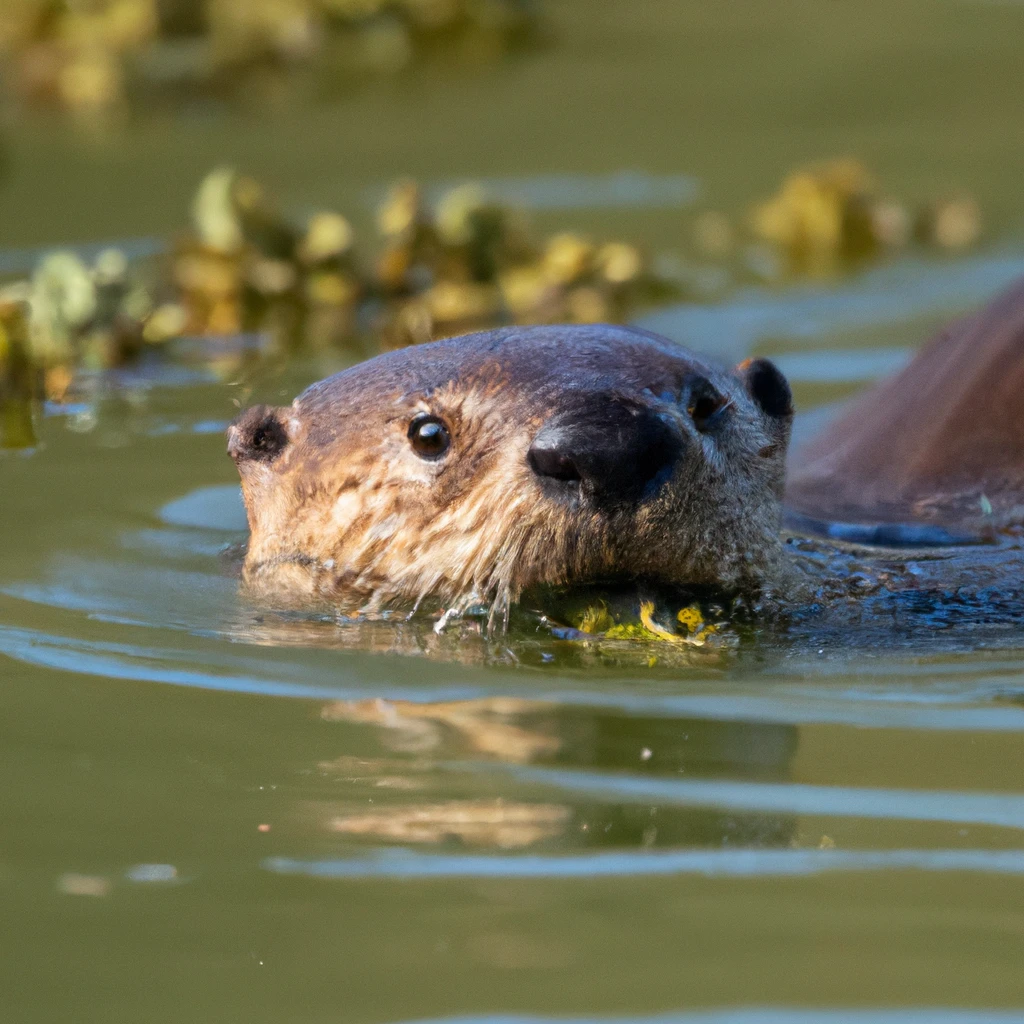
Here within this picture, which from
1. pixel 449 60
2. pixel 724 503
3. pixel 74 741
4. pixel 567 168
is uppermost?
pixel 449 60

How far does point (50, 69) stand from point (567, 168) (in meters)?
3.69

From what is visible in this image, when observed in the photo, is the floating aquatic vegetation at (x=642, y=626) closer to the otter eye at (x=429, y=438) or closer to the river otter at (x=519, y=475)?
the river otter at (x=519, y=475)

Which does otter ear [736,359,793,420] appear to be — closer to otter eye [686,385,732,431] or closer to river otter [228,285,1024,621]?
river otter [228,285,1024,621]

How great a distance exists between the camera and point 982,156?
32.9ft

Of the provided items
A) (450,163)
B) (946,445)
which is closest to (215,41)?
(450,163)

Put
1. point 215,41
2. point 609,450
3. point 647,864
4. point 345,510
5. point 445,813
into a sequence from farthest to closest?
point 215,41 < point 345,510 < point 609,450 < point 445,813 < point 647,864

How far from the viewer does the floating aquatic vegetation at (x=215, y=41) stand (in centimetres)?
1106

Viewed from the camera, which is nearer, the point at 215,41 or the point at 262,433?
the point at 262,433

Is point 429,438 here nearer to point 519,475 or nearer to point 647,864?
point 519,475

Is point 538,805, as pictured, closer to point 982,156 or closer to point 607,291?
point 607,291

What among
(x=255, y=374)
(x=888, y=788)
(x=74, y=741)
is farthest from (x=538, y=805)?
(x=255, y=374)

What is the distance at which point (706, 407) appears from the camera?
3494mm

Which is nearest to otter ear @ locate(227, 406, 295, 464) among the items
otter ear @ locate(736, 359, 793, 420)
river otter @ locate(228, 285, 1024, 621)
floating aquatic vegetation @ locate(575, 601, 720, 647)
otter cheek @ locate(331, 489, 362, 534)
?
river otter @ locate(228, 285, 1024, 621)

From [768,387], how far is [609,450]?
0.93 m
